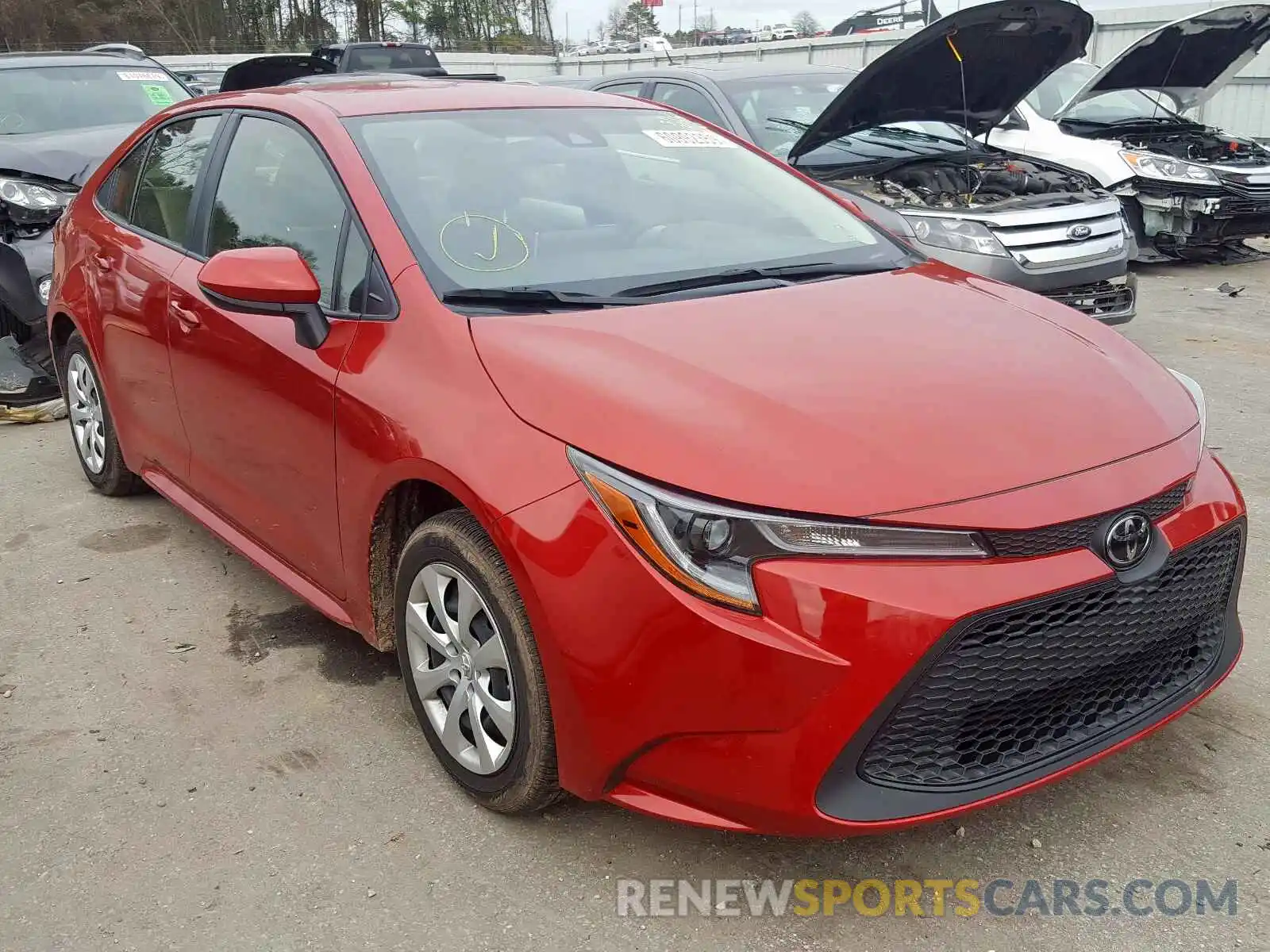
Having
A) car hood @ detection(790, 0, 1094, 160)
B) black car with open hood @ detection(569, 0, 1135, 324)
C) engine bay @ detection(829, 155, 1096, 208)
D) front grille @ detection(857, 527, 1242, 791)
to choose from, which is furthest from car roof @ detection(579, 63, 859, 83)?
front grille @ detection(857, 527, 1242, 791)

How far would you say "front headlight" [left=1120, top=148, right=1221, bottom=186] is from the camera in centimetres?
867

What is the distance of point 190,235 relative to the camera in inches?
139

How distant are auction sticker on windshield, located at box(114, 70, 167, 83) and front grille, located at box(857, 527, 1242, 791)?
773 cm

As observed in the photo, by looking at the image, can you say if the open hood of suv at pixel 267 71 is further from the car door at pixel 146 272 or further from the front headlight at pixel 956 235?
the car door at pixel 146 272

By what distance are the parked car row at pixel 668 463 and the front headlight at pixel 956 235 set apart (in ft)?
9.52

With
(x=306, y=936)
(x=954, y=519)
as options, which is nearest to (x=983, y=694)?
(x=954, y=519)

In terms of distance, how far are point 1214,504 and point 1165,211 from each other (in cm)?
751

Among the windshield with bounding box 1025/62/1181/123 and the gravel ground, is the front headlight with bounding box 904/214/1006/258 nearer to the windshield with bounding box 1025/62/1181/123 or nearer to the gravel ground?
the gravel ground

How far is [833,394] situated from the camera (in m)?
2.23

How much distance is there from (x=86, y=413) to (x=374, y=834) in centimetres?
289

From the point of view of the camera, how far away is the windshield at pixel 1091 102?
971 centimetres

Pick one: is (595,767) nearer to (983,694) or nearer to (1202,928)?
(983,694)

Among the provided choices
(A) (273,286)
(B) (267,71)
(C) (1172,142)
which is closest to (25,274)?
(A) (273,286)

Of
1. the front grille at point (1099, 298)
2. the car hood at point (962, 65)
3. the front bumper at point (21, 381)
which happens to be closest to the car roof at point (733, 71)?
the car hood at point (962, 65)
